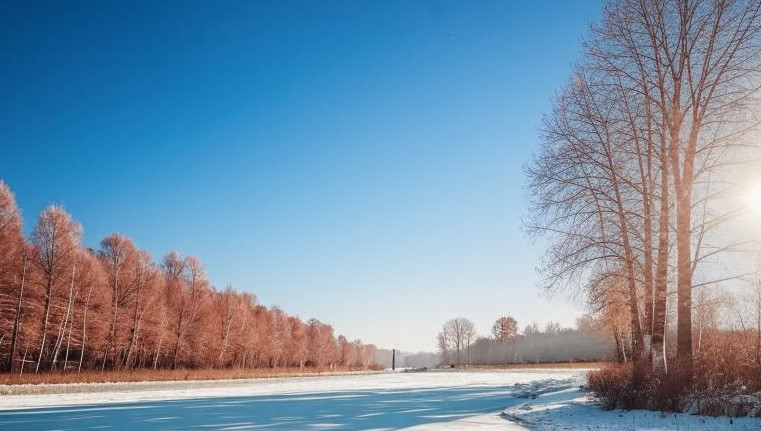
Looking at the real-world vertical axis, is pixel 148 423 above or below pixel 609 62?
below

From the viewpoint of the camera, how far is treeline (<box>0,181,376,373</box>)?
113 feet

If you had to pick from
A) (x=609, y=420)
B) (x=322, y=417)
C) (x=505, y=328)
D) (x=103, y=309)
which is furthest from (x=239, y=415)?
(x=505, y=328)

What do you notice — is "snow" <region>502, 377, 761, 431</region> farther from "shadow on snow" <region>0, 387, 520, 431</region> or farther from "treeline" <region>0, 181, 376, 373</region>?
"treeline" <region>0, 181, 376, 373</region>

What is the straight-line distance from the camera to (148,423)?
11977 mm

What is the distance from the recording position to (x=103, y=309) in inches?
1714

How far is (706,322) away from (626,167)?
2934 cm

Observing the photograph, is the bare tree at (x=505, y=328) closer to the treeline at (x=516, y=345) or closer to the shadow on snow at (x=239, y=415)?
the treeline at (x=516, y=345)

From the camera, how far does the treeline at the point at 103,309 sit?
34.5 metres

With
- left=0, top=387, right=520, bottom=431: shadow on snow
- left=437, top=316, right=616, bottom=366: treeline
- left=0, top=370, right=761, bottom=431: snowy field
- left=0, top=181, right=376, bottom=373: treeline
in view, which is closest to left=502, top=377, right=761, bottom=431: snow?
left=0, top=370, right=761, bottom=431: snowy field

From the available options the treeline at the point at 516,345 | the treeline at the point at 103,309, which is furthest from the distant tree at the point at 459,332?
the treeline at the point at 103,309

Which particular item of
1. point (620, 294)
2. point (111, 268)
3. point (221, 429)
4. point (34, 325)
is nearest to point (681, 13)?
point (620, 294)

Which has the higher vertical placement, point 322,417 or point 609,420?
point 609,420

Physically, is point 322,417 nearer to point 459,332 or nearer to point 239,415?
point 239,415

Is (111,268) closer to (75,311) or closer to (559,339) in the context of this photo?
(75,311)
